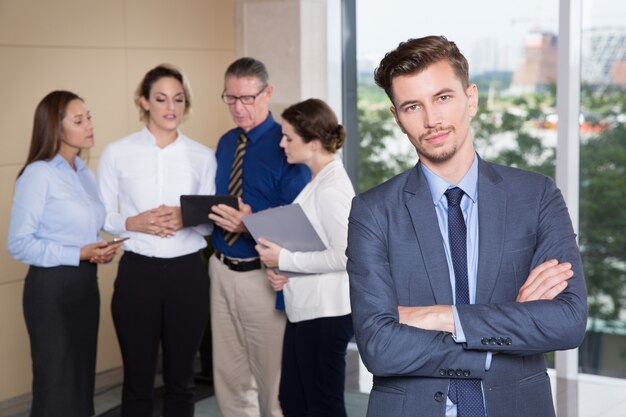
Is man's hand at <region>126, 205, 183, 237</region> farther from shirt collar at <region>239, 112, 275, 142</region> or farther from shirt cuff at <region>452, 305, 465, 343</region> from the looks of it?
shirt cuff at <region>452, 305, 465, 343</region>

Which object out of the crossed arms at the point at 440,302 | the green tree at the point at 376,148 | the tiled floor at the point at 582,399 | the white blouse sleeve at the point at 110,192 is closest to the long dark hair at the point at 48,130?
the white blouse sleeve at the point at 110,192

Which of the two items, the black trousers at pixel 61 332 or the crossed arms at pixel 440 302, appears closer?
the crossed arms at pixel 440 302

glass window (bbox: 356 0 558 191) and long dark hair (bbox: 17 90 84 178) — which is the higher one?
glass window (bbox: 356 0 558 191)

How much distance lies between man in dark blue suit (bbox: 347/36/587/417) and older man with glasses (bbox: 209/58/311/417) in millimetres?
1939

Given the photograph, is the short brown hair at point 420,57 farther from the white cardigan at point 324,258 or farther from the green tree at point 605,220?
the green tree at point 605,220

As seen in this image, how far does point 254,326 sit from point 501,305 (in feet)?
7.53

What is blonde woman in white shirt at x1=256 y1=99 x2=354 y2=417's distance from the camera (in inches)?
147

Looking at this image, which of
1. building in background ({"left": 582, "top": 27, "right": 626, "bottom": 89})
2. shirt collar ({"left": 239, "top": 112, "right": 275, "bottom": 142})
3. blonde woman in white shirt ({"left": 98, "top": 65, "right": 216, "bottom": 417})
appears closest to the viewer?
blonde woman in white shirt ({"left": 98, "top": 65, "right": 216, "bottom": 417})

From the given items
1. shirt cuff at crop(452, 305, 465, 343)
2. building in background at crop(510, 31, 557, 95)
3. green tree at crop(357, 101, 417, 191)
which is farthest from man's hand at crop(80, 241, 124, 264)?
building in background at crop(510, 31, 557, 95)

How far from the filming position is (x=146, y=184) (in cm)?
424

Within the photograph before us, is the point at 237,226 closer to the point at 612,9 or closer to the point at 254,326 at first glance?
the point at 254,326

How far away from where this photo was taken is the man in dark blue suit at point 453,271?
2080mm

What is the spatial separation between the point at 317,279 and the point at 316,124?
2.11 feet

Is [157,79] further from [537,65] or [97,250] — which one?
[537,65]
